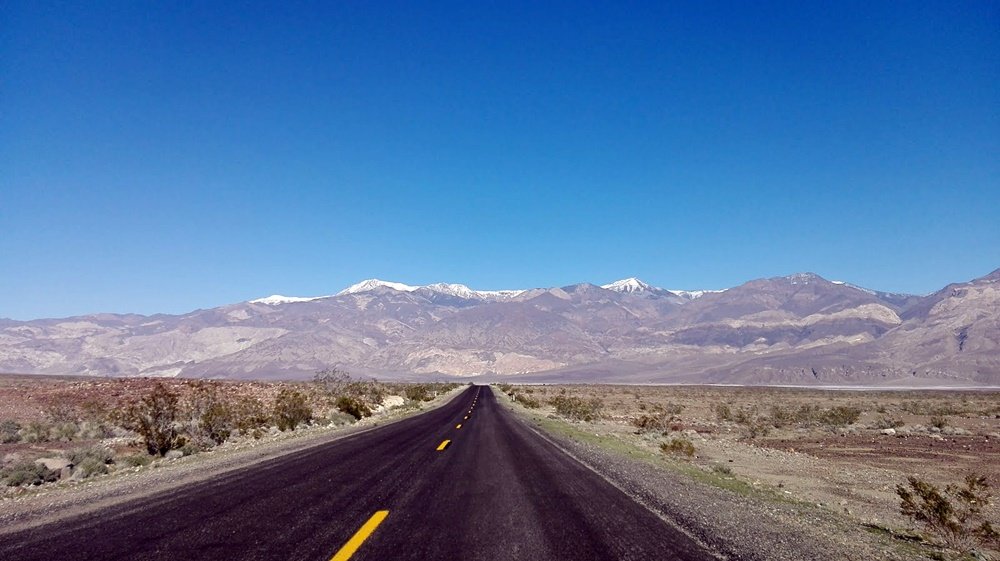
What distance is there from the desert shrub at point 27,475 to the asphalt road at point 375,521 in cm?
536

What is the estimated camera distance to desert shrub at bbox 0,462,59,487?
13426 mm

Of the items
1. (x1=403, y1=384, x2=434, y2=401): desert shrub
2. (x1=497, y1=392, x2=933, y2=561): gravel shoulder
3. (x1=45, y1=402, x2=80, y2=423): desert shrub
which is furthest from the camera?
(x1=403, y1=384, x2=434, y2=401): desert shrub

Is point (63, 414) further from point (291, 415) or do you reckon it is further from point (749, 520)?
point (749, 520)

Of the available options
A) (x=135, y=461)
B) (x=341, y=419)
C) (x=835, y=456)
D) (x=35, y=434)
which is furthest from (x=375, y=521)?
(x=35, y=434)

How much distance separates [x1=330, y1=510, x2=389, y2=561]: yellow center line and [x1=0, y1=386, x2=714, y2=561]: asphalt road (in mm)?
13

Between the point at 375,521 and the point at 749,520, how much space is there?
18.7 ft

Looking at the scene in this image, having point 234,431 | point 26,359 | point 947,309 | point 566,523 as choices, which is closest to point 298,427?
point 234,431

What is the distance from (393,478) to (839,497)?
36.9 ft

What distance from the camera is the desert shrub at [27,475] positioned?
1343 cm

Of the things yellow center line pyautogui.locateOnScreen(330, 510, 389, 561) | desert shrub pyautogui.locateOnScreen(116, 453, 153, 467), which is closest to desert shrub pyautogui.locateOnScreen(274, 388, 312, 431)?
desert shrub pyautogui.locateOnScreen(116, 453, 153, 467)

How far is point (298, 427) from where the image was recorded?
28.8 meters

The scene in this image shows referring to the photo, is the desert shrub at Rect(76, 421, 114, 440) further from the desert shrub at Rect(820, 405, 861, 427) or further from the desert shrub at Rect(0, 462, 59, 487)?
the desert shrub at Rect(820, 405, 861, 427)

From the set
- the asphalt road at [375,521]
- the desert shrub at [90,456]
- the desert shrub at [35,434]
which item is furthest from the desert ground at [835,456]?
the desert shrub at [35,434]

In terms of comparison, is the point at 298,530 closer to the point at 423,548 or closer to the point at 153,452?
the point at 423,548
